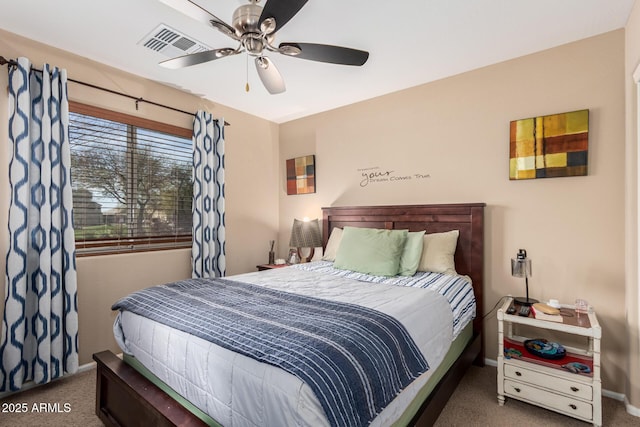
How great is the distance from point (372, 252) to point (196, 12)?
6.77ft

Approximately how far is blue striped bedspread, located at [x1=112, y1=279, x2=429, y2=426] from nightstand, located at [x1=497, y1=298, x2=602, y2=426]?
101 cm

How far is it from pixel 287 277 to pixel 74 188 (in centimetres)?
194

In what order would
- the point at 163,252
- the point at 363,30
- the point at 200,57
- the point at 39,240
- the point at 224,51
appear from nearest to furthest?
the point at 224,51
the point at 200,57
the point at 363,30
the point at 39,240
the point at 163,252

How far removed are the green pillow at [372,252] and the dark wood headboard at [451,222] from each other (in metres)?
0.38

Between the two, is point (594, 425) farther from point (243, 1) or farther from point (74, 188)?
point (74, 188)

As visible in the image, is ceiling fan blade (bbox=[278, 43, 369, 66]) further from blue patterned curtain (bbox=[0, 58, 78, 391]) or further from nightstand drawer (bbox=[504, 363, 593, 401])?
nightstand drawer (bbox=[504, 363, 593, 401])

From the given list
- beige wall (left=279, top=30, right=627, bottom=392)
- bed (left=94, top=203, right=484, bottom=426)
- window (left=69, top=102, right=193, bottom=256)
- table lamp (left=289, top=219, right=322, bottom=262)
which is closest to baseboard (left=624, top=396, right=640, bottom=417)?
beige wall (left=279, top=30, right=627, bottom=392)

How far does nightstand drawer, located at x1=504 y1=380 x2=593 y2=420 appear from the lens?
1901 mm

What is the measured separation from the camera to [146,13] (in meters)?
2.11

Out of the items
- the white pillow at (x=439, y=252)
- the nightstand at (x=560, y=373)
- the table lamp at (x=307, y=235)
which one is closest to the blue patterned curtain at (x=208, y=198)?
the table lamp at (x=307, y=235)

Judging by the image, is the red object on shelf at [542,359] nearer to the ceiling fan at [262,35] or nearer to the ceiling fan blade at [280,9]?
the ceiling fan at [262,35]

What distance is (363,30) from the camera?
228cm

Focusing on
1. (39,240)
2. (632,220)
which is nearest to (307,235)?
(39,240)

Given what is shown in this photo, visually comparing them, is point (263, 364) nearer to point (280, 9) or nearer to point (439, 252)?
point (280, 9)
